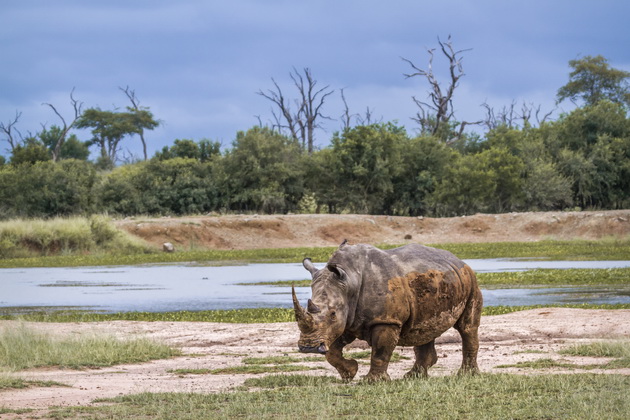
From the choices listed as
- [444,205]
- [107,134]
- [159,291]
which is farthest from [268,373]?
[107,134]

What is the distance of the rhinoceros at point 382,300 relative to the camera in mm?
9484

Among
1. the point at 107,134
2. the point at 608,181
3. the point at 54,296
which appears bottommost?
the point at 54,296

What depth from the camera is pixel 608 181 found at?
228 feet

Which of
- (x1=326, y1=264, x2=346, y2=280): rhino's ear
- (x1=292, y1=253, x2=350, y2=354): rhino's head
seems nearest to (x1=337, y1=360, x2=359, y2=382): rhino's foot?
(x1=292, y1=253, x2=350, y2=354): rhino's head

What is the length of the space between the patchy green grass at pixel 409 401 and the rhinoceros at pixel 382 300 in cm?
48

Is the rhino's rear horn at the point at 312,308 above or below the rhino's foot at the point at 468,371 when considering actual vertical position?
above

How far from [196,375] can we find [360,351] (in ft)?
9.96

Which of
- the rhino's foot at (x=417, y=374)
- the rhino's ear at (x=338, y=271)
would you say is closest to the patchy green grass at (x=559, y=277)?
the rhino's foot at (x=417, y=374)

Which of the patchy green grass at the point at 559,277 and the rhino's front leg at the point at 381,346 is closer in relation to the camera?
the rhino's front leg at the point at 381,346

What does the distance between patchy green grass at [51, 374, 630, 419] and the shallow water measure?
1267 cm

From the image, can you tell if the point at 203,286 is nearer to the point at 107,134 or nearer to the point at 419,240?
the point at 419,240

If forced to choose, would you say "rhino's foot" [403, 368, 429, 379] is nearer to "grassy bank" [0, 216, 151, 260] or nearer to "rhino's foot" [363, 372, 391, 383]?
"rhino's foot" [363, 372, 391, 383]

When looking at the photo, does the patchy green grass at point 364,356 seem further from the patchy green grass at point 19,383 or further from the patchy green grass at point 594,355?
the patchy green grass at point 19,383

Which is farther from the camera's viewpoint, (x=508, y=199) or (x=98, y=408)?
(x=508, y=199)
